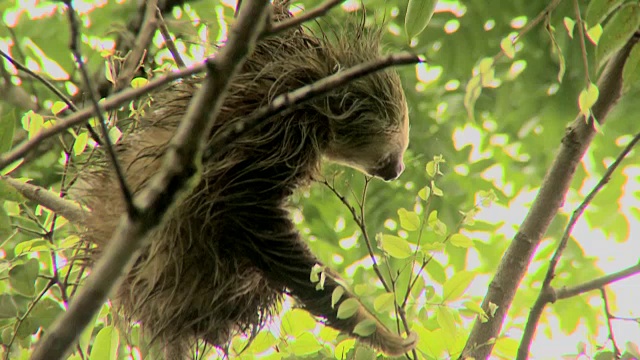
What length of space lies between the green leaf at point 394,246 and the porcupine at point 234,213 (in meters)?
0.12

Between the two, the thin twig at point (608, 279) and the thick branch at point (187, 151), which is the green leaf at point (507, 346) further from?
the thick branch at point (187, 151)

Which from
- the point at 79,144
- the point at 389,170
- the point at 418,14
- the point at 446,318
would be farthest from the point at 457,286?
the point at 79,144

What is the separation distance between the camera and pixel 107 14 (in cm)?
248

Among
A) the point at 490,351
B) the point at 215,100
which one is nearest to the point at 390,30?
the point at 490,351

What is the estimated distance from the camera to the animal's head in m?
1.41

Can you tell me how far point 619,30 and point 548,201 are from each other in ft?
2.19

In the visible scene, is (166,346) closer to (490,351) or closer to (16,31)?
(490,351)

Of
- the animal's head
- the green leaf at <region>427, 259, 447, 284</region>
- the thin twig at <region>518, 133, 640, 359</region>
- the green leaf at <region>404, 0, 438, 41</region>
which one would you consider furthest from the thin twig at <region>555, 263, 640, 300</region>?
the green leaf at <region>404, 0, 438, 41</region>

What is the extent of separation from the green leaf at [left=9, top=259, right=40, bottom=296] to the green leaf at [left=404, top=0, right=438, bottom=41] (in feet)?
2.77

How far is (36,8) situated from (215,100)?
200cm

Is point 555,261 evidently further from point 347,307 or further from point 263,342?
Result: point 263,342

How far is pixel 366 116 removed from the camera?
4.78 feet

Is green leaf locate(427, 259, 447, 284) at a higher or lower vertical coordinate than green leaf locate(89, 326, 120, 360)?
higher

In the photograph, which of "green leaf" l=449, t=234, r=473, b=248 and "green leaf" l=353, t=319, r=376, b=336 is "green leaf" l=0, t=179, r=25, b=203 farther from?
"green leaf" l=449, t=234, r=473, b=248
